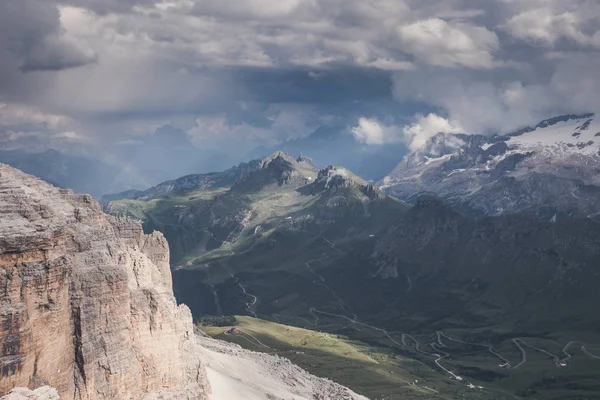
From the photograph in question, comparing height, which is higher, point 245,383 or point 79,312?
point 79,312

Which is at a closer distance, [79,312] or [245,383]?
[79,312]

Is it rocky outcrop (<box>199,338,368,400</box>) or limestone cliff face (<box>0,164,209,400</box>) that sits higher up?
limestone cliff face (<box>0,164,209,400</box>)

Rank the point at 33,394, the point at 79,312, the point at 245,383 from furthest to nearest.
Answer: the point at 245,383, the point at 79,312, the point at 33,394

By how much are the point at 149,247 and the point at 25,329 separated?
8611 centimetres

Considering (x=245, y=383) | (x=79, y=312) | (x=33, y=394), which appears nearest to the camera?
(x=33, y=394)

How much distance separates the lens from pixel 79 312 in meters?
91.8

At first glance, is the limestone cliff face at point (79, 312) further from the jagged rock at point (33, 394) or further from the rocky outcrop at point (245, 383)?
the rocky outcrop at point (245, 383)

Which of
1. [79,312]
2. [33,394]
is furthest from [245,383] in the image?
[33,394]

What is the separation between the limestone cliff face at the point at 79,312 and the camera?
77.4 meters

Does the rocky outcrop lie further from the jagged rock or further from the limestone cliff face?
the jagged rock

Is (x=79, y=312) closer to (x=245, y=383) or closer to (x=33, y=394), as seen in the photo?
(x=33, y=394)

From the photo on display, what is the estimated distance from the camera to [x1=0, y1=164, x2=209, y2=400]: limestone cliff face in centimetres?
7738

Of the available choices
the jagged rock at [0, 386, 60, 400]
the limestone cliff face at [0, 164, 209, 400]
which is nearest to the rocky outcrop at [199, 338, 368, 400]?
the limestone cliff face at [0, 164, 209, 400]

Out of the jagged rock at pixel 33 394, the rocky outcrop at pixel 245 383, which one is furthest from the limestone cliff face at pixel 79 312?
the rocky outcrop at pixel 245 383
